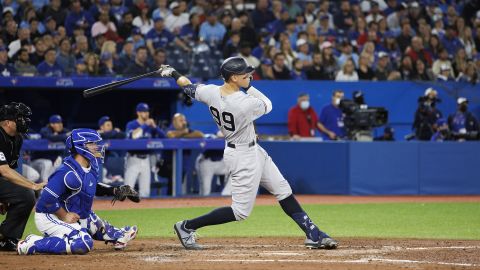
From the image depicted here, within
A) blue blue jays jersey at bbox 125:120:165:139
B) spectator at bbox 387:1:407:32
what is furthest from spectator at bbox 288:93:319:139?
spectator at bbox 387:1:407:32

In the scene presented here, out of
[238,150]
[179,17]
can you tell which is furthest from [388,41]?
[238,150]

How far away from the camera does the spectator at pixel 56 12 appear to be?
17.2 metres

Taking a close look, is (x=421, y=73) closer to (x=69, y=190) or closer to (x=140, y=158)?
(x=140, y=158)

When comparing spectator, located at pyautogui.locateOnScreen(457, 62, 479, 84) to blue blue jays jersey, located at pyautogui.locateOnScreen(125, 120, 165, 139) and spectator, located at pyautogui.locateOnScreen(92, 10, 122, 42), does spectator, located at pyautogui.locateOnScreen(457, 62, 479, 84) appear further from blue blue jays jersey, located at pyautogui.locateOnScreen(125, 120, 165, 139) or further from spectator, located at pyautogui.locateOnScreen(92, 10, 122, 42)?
spectator, located at pyautogui.locateOnScreen(92, 10, 122, 42)

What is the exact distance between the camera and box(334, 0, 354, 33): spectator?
2047 cm

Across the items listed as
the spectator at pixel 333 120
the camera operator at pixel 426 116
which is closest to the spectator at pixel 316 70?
the spectator at pixel 333 120

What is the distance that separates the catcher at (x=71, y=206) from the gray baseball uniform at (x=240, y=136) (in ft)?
3.52

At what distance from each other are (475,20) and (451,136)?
16.6 feet

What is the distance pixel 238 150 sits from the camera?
328 inches

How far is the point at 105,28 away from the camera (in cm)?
1728

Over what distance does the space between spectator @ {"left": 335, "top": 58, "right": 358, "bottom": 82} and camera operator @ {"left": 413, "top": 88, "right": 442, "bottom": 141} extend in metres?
1.43

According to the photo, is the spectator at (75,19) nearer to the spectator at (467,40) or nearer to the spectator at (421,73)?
the spectator at (421,73)

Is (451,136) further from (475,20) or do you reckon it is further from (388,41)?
(475,20)

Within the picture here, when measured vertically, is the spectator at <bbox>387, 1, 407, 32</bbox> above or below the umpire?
above
